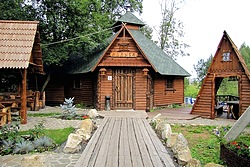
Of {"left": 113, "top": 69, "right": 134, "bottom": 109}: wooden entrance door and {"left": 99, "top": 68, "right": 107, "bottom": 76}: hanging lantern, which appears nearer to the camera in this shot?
{"left": 99, "top": 68, "right": 107, "bottom": 76}: hanging lantern

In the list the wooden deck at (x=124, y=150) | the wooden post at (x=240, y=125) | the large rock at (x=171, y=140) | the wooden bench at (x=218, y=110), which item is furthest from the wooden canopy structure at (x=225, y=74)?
the large rock at (x=171, y=140)

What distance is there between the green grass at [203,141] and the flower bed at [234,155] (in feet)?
0.81

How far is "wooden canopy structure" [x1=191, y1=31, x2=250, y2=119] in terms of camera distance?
10.9 meters

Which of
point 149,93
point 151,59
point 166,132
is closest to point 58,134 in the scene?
point 166,132

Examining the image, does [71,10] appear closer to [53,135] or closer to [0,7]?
[0,7]

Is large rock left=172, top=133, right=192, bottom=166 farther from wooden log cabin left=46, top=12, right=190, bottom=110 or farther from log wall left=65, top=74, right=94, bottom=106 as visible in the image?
log wall left=65, top=74, right=94, bottom=106

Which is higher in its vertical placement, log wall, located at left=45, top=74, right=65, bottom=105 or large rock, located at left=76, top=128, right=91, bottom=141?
log wall, located at left=45, top=74, right=65, bottom=105

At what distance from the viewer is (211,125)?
1006 cm

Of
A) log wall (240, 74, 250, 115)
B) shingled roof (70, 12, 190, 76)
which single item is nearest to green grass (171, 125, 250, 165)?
log wall (240, 74, 250, 115)

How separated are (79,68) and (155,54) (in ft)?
18.3

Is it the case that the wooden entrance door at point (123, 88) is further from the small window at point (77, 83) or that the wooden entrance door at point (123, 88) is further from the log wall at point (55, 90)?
the log wall at point (55, 90)

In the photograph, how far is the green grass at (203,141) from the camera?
6.06 metres

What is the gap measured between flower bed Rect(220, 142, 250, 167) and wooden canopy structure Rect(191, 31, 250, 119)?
5.99 metres

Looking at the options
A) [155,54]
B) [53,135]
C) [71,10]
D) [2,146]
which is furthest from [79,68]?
[2,146]
